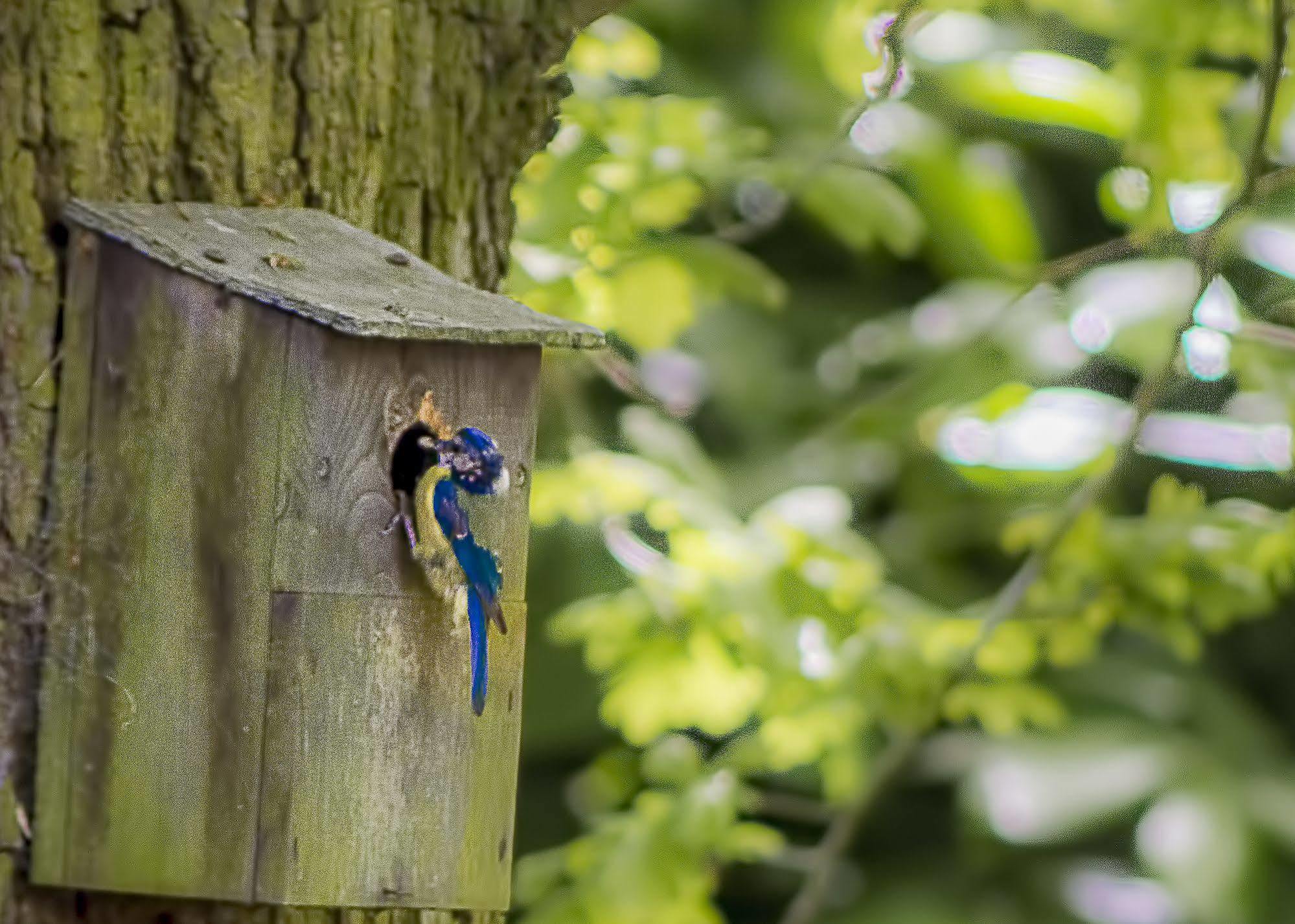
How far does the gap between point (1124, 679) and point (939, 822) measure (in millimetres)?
895

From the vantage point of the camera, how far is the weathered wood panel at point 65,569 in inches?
76.9

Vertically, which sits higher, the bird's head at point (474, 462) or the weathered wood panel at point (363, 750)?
the bird's head at point (474, 462)

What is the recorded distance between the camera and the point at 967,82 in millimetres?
3678

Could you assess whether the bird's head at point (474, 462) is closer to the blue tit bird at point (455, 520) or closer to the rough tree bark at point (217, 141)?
the blue tit bird at point (455, 520)

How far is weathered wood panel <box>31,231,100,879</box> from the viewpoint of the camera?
6.40ft

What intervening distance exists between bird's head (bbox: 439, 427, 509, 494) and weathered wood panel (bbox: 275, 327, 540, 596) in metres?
0.05

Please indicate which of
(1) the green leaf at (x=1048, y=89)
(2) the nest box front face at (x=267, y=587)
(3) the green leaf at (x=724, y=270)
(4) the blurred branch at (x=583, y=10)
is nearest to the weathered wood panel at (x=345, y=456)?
(2) the nest box front face at (x=267, y=587)

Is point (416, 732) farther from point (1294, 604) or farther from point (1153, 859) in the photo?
point (1294, 604)

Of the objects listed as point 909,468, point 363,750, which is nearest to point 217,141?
point 363,750

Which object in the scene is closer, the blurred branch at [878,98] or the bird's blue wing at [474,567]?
the bird's blue wing at [474,567]

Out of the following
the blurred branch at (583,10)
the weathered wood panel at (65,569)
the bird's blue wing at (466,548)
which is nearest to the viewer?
the bird's blue wing at (466,548)

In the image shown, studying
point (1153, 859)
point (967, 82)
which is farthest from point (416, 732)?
point (1153, 859)

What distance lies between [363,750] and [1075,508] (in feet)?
5.02

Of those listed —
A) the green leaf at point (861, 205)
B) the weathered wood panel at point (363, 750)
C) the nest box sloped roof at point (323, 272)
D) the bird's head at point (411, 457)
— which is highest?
the green leaf at point (861, 205)
